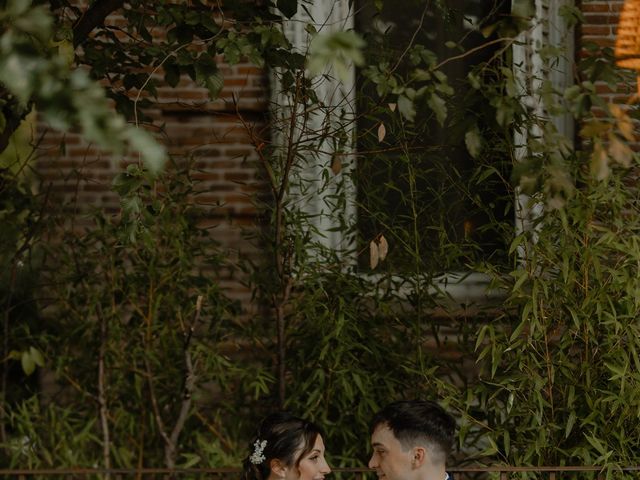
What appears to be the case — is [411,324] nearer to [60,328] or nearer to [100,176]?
[60,328]

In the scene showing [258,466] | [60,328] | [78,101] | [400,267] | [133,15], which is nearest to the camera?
[78,101]

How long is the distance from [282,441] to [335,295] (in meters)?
1.17

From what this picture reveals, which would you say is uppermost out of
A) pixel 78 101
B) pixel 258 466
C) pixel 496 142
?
pixel 78 101

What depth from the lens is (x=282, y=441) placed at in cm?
369

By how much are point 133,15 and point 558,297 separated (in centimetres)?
216

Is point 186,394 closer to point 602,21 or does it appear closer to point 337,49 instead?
point 337,49

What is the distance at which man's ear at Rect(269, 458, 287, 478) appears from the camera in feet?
12.1

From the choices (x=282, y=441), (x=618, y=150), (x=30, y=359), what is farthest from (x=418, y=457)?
(x=30, y=359)

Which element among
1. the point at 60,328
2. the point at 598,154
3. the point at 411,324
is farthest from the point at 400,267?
the point at 598,154

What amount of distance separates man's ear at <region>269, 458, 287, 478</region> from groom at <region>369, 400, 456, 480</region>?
326mm

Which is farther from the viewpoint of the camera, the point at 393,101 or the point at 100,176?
the point at 100,176

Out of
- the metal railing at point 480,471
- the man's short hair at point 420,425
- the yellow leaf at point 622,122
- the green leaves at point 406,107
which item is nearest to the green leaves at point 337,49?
the green leaves at point 406,107

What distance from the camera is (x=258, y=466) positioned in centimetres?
375

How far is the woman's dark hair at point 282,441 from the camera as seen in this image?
12.1ft
